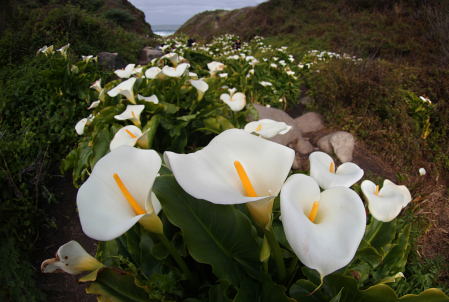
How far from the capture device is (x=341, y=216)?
1.88 feet

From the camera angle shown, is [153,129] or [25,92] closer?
[153,129]

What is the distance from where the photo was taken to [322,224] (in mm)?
550

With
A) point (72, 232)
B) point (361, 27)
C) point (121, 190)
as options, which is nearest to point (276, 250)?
point (121, 190)

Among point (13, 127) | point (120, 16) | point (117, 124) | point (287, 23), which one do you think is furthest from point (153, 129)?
point (287, 23)

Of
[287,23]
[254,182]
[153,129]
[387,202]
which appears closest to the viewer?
[254,182]

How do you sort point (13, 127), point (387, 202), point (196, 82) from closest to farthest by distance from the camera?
point (387, 202) → point (196, 82) → point (13, 127)

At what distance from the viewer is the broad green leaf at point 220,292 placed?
0.77 metres

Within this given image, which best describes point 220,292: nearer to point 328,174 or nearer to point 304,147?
point 328,174

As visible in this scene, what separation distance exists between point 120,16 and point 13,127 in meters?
10.8

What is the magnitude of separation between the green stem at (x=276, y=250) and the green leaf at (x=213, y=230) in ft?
0.23

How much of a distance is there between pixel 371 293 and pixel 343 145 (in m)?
2.96

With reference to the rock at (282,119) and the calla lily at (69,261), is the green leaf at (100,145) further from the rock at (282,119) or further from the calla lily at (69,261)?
the rock at (282,119)

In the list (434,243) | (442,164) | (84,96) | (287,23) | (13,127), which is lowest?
(434,243)

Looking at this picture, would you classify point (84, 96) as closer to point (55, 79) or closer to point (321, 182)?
point (55, 79)
